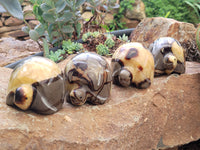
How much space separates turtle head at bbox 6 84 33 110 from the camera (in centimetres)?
111

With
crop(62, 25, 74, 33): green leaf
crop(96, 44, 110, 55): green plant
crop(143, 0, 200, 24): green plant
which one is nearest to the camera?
crop(62, 25, 74, 33): green leaf

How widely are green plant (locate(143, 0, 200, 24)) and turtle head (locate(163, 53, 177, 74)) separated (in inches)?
142

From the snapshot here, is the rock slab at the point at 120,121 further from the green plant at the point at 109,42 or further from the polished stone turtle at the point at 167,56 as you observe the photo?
the green plant at the point at 109,42

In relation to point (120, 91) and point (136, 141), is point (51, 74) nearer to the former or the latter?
point (120, 91)

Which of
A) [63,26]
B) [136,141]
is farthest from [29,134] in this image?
[63,26]

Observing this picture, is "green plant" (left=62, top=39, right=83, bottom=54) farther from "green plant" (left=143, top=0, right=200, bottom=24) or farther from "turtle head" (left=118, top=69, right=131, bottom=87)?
"green plant" (left=143, top=0, right=200, bottom=24)

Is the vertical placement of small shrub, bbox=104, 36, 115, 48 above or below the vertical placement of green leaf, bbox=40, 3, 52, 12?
below

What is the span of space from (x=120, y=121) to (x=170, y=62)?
700 millimetres

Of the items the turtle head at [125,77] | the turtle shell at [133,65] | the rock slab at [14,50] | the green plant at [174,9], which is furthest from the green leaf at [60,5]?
the green plant at [174,9]

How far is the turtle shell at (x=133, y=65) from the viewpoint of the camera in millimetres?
1515

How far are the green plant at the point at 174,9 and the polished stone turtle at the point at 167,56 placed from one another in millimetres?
3535

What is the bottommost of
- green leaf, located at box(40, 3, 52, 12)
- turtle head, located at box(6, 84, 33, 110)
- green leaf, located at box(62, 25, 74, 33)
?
turtle head, located at box(6, 84, 33, 110)

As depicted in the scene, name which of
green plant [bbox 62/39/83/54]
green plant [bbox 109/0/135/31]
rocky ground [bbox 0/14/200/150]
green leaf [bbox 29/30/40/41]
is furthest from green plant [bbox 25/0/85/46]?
green plant [bbox 109/0/135/31]

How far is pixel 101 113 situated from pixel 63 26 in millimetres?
1361
